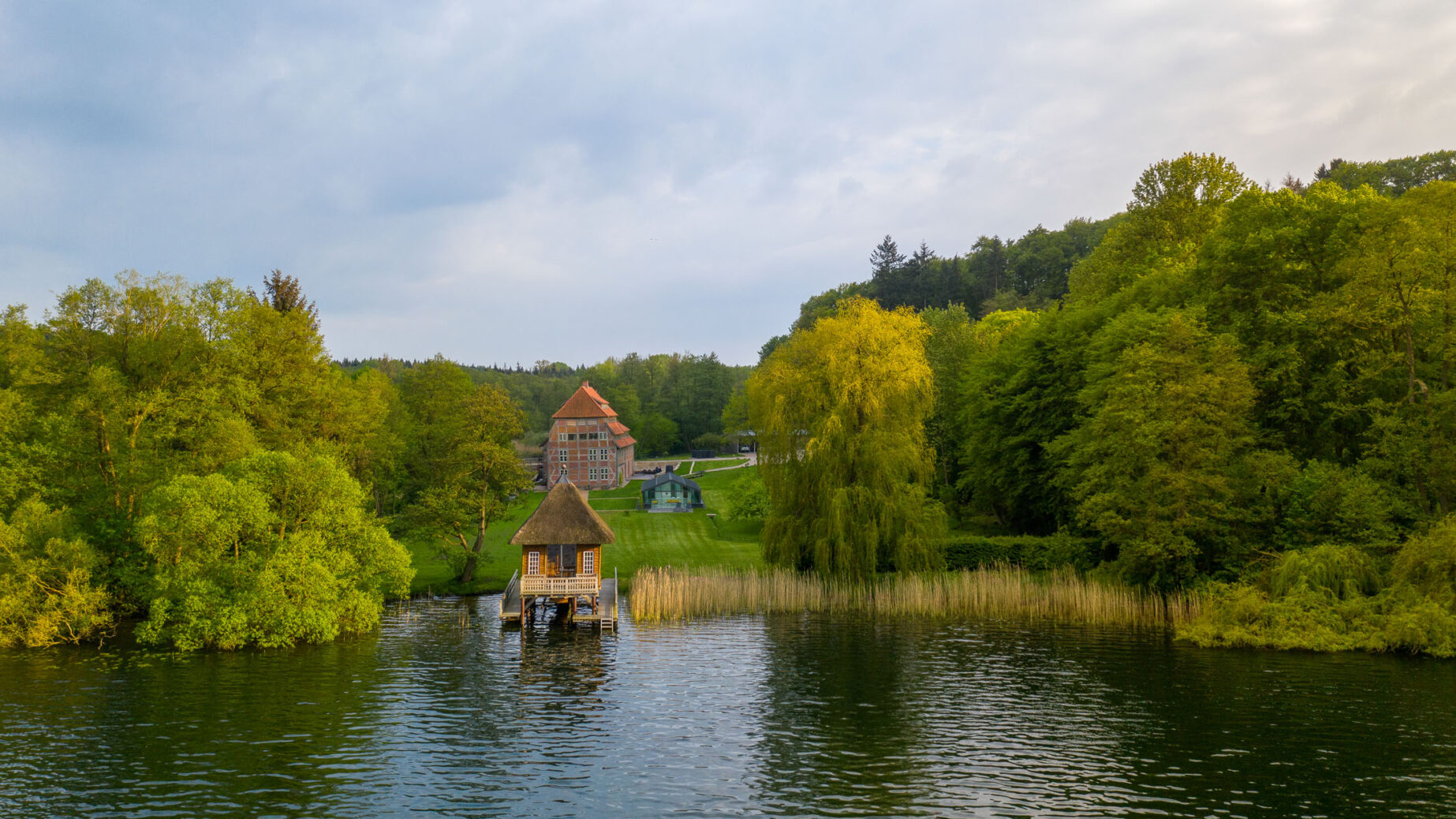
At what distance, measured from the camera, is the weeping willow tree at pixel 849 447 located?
35.7 m

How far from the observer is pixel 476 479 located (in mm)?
45312

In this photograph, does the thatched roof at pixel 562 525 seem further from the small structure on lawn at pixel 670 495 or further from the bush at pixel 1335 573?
the small structure on lawn at pixel 670 495

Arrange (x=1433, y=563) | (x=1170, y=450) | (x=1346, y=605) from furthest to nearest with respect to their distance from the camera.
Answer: (x=1170, y=450) → (x=1346, y=605) → (x=1433, y=563)

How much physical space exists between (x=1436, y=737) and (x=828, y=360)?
76.3 feet

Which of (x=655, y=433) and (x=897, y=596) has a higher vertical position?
(x=655, y=433)

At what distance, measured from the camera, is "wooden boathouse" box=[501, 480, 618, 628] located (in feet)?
115

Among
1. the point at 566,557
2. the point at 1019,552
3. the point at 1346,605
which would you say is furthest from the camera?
the point at 1019,552

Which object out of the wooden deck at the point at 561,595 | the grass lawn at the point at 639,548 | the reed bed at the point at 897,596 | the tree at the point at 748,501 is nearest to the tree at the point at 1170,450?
the reed bed at the point at 897,596

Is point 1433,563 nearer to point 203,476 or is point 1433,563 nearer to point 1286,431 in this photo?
point 1286,431

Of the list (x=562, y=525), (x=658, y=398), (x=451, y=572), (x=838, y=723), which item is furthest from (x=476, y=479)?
(x=658, y=398)

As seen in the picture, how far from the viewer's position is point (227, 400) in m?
36.8

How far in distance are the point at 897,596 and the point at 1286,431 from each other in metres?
16.7

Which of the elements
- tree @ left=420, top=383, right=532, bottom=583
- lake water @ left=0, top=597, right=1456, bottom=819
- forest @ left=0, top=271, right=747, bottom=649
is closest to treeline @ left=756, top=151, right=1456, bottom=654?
lake water @ left=0, top=597, right=1456, bottom=819

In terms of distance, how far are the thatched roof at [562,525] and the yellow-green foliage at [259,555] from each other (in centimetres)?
521
